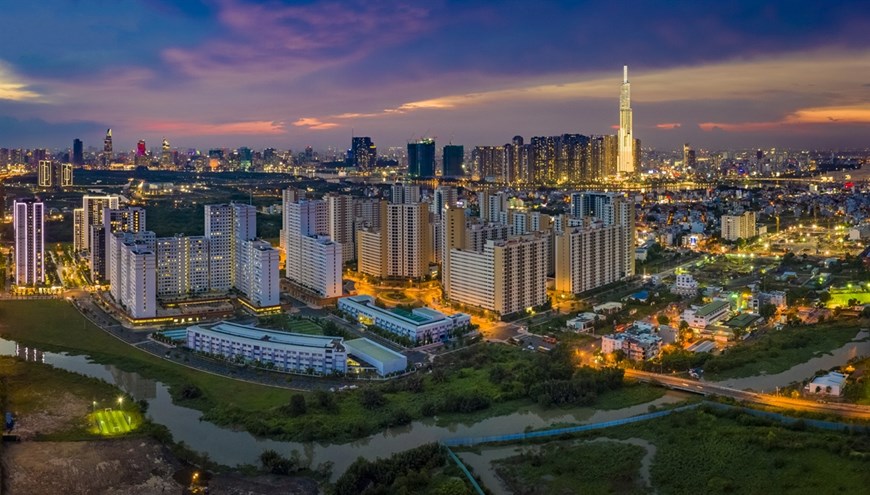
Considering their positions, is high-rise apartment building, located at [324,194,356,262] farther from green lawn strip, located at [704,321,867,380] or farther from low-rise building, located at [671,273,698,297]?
green lawn strip, located at [704,321,867,380]

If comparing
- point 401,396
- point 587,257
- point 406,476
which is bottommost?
point 406,476

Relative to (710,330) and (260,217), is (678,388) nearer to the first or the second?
(710,330)

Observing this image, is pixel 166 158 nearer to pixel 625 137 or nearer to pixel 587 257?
pixel 625 137

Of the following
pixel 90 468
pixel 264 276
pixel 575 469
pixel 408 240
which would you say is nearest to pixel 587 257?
pixel 408 240

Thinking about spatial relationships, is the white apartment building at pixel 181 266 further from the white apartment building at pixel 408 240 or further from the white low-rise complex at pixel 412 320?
the white apartment building at pixel 408 240

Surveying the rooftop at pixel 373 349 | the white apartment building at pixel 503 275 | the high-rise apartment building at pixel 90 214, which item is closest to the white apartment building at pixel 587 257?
the white apartment building at pixel 503 275

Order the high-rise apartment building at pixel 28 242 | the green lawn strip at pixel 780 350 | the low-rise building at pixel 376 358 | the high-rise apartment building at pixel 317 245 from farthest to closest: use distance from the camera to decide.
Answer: the high-rise apartment building at pixel 28 242, the high-rise apartment building at pixel 317 245, the low-rise building at pixel 376 358, the green lawn strip at pixel 780 350

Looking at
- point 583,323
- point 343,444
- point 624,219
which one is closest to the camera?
point 343,444
